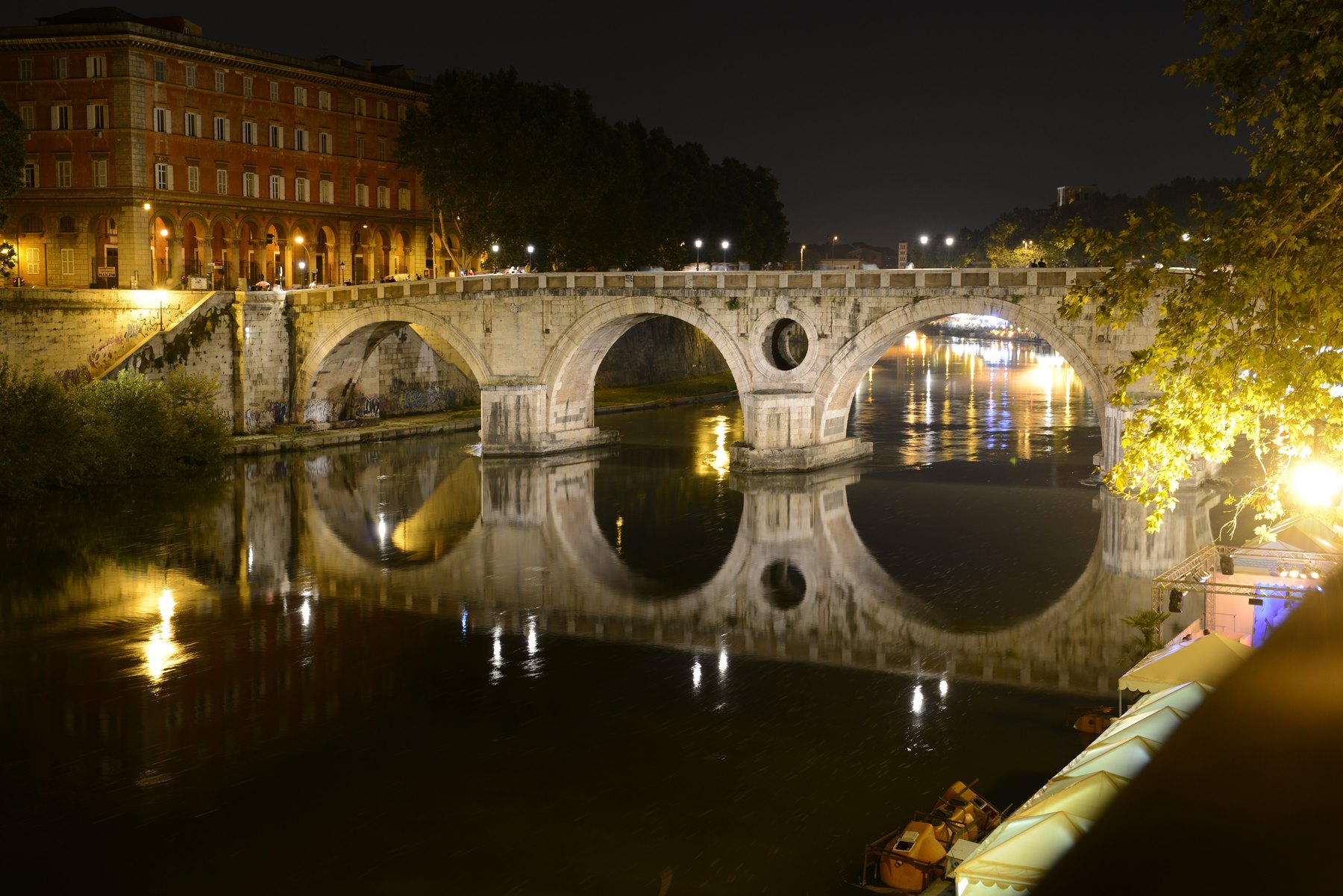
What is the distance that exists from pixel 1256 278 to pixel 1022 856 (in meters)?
5.28

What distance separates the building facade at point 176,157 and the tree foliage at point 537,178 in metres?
5.64

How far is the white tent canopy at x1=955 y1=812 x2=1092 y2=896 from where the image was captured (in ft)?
34.0

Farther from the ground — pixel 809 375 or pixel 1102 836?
pixel 809 375

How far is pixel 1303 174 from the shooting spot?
1120 cm

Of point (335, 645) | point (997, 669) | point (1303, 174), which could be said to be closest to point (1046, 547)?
point (997, 669)

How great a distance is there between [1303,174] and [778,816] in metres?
8.07

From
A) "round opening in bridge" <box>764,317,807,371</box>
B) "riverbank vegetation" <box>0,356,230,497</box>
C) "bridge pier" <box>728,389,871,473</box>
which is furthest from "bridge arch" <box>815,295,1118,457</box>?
"riverbank vegetation" <box>0,356,230,497</box>

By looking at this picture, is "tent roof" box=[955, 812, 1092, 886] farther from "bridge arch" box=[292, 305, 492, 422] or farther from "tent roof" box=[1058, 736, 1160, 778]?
"bridge arch" box=[292, 305, 492, 422]

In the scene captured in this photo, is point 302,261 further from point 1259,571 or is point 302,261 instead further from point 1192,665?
point 1192,665

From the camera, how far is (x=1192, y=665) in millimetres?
13789

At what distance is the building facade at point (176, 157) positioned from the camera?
5041 centimetres

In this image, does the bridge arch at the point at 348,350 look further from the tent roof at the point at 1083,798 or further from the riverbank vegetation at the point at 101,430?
the tent roof at the point at 1083,798

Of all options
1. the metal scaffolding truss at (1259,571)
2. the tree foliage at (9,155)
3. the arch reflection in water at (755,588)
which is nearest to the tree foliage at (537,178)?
the tree foliage at (9,155)

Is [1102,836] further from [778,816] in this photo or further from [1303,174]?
[1303,174]
